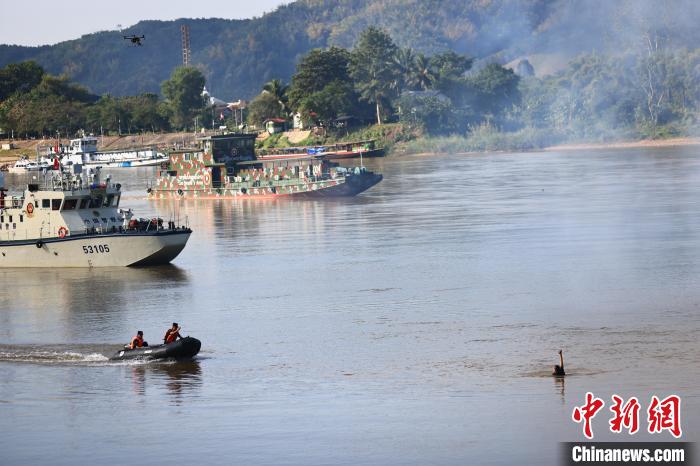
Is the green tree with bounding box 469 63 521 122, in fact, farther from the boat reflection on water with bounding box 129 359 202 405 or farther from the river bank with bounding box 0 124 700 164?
the boat reflection on water with bounding box 129 359 202 405

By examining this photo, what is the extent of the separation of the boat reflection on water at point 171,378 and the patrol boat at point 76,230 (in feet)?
72.2

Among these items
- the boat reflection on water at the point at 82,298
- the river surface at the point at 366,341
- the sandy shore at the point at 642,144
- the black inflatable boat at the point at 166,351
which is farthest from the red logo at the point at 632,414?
the sandy shore at the point at 642,144

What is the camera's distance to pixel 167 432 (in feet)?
112

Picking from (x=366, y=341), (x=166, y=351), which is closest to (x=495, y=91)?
(x=366, y=341)

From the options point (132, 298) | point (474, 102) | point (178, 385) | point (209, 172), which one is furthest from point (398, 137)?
point (178, 385)

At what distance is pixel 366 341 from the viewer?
44.2 metres

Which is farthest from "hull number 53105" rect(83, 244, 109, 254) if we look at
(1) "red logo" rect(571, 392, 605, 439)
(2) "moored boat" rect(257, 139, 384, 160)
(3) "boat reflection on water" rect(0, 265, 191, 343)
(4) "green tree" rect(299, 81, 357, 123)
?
(4) "green tree" rect(299, 81, 357, 123)

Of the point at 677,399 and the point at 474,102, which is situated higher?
the point at 474,102

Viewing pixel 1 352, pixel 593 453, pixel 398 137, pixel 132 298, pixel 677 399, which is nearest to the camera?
pixel 593 453

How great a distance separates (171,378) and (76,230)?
25041mm

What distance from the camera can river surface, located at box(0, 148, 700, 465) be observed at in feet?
108

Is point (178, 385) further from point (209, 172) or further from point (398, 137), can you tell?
point (398, 137)

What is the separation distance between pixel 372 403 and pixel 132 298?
2292cm

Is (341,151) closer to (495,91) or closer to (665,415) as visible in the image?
(495,91)
